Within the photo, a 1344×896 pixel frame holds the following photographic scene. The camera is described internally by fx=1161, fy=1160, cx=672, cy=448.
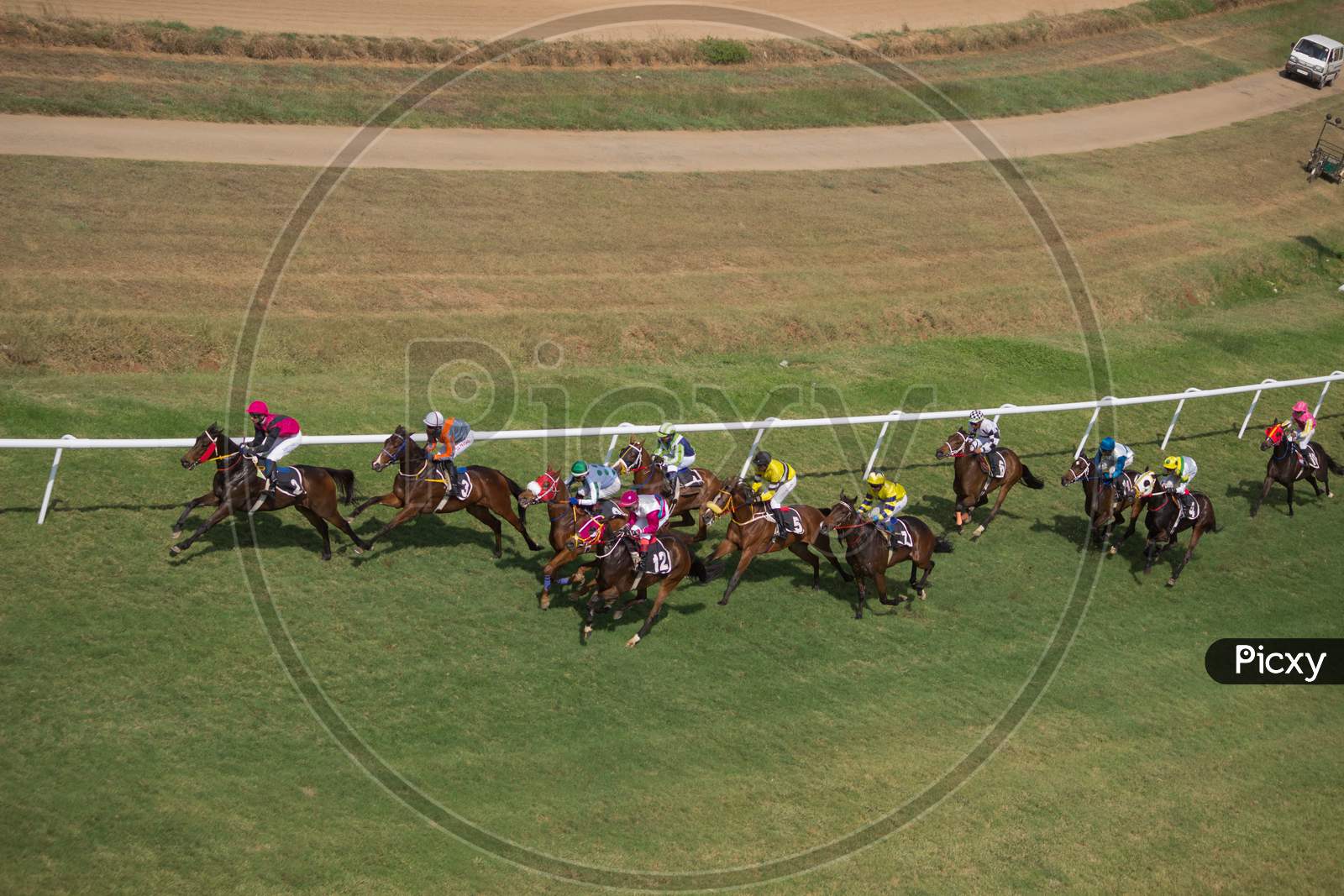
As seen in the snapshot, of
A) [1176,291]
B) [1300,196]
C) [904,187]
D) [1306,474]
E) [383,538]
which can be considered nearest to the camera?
[383,538]

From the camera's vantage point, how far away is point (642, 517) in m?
15.2

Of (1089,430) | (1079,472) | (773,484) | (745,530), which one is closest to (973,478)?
(1079,472)

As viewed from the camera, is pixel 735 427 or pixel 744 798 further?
pixel 735 427

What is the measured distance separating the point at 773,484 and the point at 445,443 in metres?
4.55

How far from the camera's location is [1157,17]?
2046 inches

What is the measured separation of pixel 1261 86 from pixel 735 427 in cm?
3950

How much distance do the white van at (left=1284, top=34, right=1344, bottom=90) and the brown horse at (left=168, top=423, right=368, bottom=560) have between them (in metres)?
47.0

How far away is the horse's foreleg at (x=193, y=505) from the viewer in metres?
15.2

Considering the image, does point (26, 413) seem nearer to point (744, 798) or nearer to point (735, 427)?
point (735, 427)

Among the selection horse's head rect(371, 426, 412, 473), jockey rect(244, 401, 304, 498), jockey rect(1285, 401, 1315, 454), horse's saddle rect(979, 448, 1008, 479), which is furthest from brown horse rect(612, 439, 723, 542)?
jockey rect(1285, 401, 1315, 454)

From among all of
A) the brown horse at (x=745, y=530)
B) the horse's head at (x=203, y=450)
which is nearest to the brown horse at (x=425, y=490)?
the horse's head at (x=203, y=450)

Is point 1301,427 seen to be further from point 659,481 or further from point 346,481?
point 346,481

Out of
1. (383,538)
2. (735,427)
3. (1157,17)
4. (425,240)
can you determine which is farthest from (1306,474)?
(1157,17)

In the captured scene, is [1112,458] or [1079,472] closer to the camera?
[1112,458]
